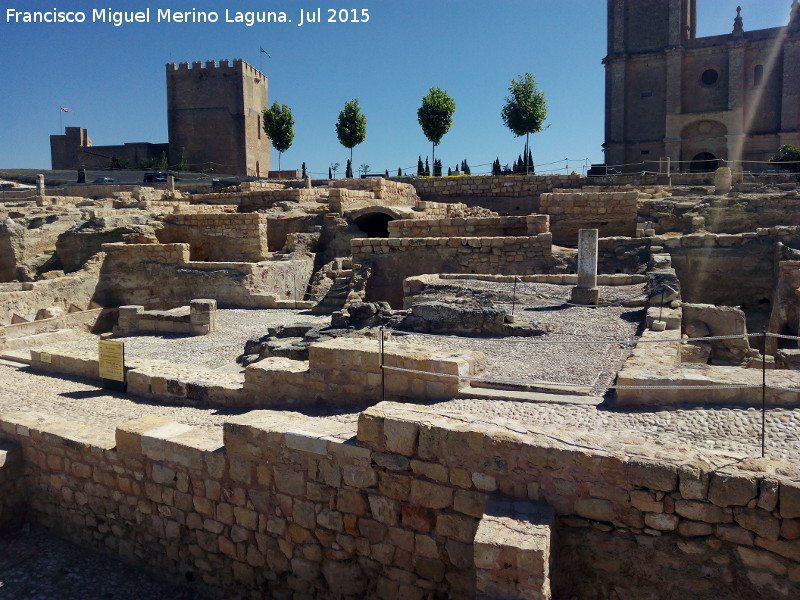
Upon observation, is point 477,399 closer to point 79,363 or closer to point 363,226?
point 79,363

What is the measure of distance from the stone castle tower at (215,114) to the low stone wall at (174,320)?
36.5 m

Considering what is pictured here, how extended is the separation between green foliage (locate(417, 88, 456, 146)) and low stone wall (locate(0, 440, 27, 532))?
3555 cm

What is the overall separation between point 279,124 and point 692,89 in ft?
89.0

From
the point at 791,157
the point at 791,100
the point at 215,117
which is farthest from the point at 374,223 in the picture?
the point at 215,117

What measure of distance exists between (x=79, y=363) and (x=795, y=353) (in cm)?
1013

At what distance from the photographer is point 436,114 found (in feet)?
131

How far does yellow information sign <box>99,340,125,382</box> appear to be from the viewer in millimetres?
8836

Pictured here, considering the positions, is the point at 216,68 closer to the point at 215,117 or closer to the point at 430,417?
the point at 215,117

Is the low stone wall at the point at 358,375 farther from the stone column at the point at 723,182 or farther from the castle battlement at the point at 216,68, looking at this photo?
the castle battlement at the point at 216,68

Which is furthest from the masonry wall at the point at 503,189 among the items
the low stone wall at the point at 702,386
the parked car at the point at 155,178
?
the low stone wall at the point at 702,386

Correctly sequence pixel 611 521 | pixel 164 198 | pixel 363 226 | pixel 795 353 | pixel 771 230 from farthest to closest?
pixel 164 198 → pixel 363 226 → pixel 771 230 → pixel 795 353 → pixel 611 521

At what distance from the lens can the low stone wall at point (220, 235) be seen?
19.4m

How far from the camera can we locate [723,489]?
13.2ft

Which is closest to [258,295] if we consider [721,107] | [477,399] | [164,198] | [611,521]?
[477,399]
